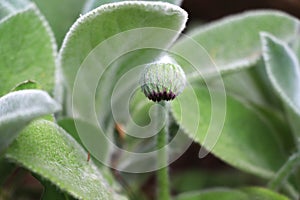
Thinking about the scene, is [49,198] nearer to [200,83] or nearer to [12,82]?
[12,82]

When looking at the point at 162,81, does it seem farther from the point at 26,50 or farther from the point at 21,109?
the point at 26,50

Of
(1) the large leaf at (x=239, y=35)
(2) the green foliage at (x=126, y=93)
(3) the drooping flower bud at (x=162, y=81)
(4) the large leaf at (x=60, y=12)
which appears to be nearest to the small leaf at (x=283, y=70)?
(2) the green foliage at (x=126, y=93)

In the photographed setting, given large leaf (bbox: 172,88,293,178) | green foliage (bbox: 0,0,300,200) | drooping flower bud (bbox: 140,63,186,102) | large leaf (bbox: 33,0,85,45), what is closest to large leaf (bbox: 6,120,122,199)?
green foliage (bbox: 0,0,300,200)

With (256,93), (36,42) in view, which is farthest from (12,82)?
(256,93)

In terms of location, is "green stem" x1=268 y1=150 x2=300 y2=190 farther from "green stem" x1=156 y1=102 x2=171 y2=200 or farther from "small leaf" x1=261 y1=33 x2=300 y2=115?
"green stem" x1=156 y1=102 x2=171 y2=200

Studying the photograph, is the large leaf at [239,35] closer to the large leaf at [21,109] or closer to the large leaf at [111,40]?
the large leaf at [111,40]

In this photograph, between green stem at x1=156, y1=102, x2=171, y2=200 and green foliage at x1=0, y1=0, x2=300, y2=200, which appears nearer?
green foliage at x1=0, y1=0, x2=300, y2=200
